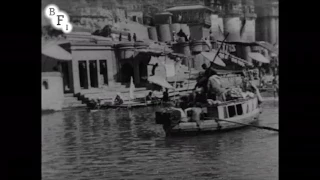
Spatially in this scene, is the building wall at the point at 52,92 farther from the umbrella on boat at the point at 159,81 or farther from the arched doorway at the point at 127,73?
the umbrella on boat at the point at 159,81

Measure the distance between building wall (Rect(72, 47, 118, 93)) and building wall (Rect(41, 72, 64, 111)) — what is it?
10 centimetres

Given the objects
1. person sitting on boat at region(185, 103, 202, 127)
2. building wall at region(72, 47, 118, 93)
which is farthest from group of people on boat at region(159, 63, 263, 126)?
building wall at region(72, 47, 118, 93)

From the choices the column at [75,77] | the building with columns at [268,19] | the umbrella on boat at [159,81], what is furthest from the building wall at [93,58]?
the building with columns at [268,19]

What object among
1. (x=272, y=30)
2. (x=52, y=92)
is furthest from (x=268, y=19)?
(x=52, y=92)

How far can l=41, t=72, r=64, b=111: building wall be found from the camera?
102 inches

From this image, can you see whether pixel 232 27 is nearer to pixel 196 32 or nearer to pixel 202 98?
pixel 196 32

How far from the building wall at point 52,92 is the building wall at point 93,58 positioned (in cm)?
10

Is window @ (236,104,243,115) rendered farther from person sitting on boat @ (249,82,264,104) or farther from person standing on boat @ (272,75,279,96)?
person standing on boat @ (272,75,279,96)

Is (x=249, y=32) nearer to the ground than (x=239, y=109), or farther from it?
farther from it

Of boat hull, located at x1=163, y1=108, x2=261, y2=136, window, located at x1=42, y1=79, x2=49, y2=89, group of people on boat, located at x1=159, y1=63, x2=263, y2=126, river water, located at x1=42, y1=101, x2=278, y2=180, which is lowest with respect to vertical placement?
river water, located at x1=42, y1=101, x2=278, y2=180

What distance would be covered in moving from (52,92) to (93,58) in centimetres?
33

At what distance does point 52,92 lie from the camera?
103 inches

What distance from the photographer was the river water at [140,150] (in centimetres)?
260
